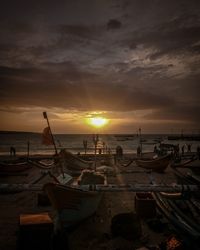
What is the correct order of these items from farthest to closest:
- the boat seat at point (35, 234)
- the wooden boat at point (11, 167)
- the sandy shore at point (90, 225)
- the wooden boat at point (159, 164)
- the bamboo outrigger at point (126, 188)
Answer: the wooden boat at point (159, 164) < the wooden boat at point (11, 167) < the bamboo outrigger at point (126, 188) < the sandy shore at point (90, 225) < the boat seat at point (35, 234)

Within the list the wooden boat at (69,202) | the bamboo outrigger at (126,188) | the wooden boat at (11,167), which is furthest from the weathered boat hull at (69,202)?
the wooden boat at (11,167)

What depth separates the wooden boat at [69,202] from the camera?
870 centimetres

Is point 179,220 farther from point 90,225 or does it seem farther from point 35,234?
point 35,234

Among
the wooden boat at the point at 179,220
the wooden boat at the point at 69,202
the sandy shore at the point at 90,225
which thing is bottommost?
the sandy shore at the point at 90,225

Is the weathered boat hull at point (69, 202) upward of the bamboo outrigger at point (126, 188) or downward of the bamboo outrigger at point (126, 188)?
downward

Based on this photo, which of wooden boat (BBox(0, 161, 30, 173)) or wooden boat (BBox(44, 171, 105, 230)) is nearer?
wooden boat (BBox(44, 171, 105, 230))

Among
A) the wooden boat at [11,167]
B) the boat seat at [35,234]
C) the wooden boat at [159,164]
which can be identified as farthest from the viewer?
the wooden boat at [159,164]

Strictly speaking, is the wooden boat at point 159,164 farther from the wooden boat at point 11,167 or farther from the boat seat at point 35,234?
the boat seat at point 35,234

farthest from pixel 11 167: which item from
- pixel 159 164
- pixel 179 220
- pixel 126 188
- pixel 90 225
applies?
pixel 179 220

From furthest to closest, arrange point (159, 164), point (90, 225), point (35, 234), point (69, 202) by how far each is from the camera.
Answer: point (159, 164) < point (90, 225) < point (69, 202) < point (35, 234)

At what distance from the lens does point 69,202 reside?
912cm

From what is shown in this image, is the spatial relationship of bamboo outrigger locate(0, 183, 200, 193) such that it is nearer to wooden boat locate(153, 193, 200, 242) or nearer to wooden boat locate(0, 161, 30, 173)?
wooden boat locate(153, 193, 200, 242)

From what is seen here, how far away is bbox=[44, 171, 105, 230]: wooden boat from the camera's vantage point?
8.70 metres

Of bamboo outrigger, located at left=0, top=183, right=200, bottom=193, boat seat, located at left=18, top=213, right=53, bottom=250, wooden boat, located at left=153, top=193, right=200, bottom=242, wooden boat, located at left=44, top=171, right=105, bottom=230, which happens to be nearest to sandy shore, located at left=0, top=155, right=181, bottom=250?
wooden boat, located at left=44, top=171, right=105, bottom=230
